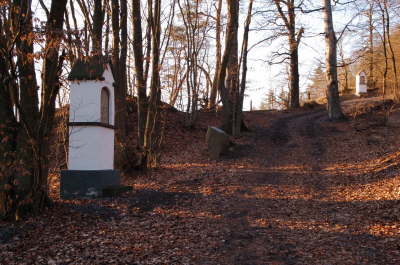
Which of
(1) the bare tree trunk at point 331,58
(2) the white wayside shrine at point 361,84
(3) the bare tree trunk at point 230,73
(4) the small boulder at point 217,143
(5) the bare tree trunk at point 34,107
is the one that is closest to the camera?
(5) the bare tree trunk at point 34,107

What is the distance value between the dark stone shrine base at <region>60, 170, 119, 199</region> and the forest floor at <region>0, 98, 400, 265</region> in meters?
0.47

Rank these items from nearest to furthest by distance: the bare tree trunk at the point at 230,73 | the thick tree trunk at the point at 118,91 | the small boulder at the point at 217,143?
the thick tree trunk at the point at 118,91, the small boulder at the point at 217,143, the bare tree trunk at the point at 230,73

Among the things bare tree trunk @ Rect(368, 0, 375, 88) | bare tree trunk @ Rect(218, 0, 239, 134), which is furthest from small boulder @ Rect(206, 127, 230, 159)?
bare tree trunk @ Rect(368, 0, 375, 88)

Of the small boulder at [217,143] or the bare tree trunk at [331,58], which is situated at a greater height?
the bare tree trunk at [331,58]

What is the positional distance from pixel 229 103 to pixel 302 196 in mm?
7924

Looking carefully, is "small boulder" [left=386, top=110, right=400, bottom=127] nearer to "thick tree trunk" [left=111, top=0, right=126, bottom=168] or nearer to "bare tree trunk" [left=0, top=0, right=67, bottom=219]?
"thick tree trunk" [left=111, top=0, right=126, bottom=168]

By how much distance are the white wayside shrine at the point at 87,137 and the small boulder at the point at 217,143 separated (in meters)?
5.13

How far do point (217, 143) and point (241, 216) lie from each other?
662 centimetres

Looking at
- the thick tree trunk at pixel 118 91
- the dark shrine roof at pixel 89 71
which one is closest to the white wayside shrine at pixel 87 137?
the dark shrine roof at pixel 89 71

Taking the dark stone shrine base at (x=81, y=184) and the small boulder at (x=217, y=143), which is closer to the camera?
the dark stone shrine base at (x=81, y=184)

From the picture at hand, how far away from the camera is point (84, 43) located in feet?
21.7

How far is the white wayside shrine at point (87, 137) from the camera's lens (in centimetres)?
933

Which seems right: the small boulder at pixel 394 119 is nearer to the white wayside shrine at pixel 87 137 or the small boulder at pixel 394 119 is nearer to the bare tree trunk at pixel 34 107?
the white wayside shrine at pixel 87 137

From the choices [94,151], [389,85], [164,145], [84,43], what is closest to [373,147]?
[164,145]
